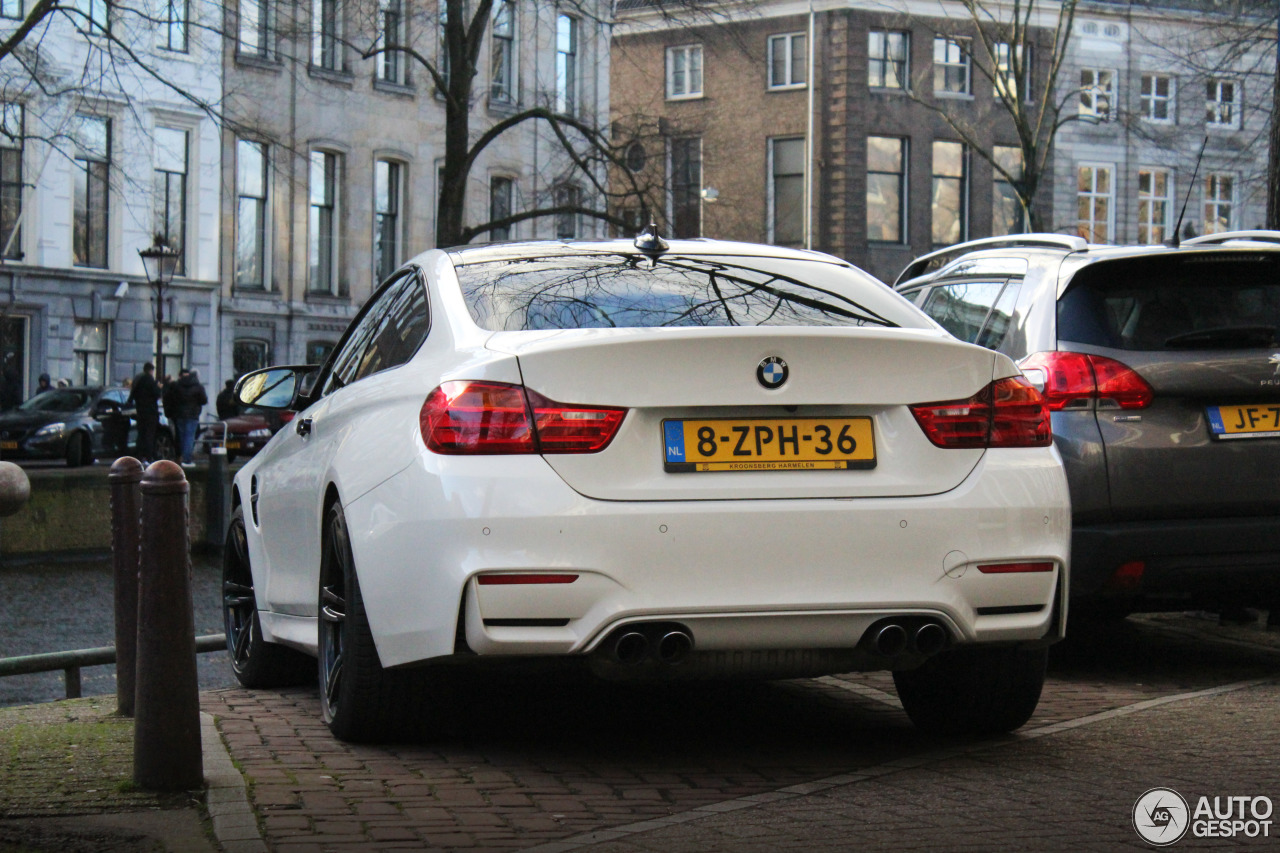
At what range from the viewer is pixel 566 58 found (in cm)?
4778

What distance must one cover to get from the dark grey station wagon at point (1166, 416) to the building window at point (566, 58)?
4049 centimetres

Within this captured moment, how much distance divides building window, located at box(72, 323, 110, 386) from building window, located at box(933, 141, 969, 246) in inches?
1046

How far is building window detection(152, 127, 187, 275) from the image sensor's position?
39.6 m

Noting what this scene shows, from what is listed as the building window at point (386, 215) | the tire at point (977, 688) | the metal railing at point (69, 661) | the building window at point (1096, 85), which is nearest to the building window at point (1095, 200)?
the building window at point (1096, 85)

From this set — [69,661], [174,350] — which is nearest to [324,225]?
[174,350]

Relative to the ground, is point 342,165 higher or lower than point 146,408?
higher

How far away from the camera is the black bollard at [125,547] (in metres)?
6.91

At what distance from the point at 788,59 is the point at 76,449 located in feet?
97.6

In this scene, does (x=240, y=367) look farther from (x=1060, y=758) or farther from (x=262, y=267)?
(x=1060, y=758)

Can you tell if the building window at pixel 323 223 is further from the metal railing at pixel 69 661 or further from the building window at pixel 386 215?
the metal railing at pixel 69 661

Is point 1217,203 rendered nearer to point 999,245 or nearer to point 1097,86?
point 1097,86

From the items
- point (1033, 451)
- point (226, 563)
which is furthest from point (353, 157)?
point (1033, 451)

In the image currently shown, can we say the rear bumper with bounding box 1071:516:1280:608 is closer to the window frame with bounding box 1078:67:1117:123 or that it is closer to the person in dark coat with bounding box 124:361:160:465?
the person in dark coat with bounding box 124:361:160:465

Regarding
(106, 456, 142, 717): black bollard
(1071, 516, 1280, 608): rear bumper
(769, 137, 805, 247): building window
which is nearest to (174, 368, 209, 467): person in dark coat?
(106, 456, 142, 717): black bollard
